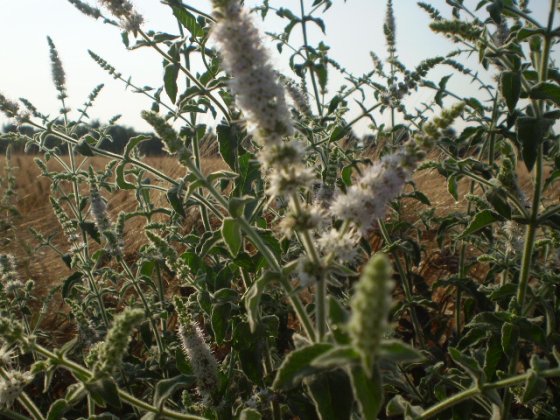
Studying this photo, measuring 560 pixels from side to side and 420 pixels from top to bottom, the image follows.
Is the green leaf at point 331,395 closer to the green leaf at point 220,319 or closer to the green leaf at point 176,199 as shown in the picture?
the green leaf at point 220,319

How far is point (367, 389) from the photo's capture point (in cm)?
127

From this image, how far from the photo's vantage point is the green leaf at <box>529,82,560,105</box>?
205cm

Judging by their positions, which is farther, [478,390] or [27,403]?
[27,403]

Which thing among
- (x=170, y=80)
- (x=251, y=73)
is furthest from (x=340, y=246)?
(x=170, y=80)

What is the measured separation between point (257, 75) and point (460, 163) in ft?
4.27

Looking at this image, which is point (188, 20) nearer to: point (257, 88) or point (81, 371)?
point (257, 88)

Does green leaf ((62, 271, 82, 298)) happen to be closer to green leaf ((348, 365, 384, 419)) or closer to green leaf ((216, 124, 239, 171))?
green leaf ((216, 124, 239, 171))

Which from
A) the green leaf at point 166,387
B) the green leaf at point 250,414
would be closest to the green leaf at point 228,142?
the green leaf at point 166,387

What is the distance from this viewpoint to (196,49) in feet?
9.34

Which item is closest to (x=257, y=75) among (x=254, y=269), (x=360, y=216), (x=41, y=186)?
(x=360, y=216)

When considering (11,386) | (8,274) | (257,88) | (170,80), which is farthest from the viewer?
(8,274)

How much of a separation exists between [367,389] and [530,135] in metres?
1.33

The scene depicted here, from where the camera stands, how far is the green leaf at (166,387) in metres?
1.77

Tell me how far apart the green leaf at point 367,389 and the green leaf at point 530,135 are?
1.20 metres
